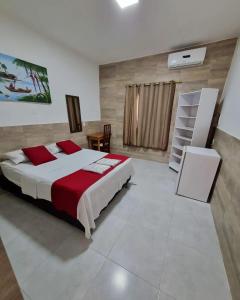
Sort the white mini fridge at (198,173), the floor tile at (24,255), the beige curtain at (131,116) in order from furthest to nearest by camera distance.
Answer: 1. the beige curtain at (131,116)
2. the white mini fridge at (198,173)
3. the floor tile at (24,255)

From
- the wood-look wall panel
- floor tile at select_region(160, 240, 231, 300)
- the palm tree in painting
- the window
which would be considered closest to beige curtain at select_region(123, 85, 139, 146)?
the wood-look wall panel

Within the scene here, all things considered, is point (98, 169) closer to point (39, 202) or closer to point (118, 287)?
point (39, 202)

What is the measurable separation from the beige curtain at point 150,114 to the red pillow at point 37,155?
2341 mm

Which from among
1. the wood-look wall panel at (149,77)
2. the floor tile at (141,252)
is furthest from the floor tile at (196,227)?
the wood-look wall panel at (149,77)

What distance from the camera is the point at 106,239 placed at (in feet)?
4.86

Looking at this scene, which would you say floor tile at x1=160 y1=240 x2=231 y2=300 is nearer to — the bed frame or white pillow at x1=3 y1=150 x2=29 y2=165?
the bed frame

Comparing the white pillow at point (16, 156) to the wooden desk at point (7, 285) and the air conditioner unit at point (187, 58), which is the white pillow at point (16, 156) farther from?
the air conditioner unit at point (187, 58)

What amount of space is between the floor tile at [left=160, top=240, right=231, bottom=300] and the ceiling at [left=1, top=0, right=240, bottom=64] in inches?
125

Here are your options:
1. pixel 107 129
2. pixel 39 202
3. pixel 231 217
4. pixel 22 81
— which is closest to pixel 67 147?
pixel 39 202

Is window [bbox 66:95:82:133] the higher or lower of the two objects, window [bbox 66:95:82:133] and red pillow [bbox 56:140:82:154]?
the higher

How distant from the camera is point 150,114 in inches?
138

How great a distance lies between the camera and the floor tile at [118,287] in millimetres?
1023

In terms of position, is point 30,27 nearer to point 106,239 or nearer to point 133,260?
point 106,239

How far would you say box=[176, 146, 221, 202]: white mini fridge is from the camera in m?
1.97
